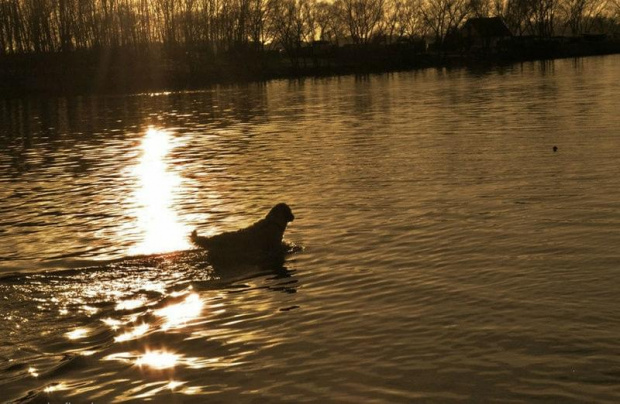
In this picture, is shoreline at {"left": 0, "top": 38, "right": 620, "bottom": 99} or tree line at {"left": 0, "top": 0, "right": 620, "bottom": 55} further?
tree line at {"left": 0, "top": 0, "right": 620, "bottom": 55}

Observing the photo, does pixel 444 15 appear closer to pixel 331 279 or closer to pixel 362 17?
pixel 362 17

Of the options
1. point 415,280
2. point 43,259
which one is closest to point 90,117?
point 43,259

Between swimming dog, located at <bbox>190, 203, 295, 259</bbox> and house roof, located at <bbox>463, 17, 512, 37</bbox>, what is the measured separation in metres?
152

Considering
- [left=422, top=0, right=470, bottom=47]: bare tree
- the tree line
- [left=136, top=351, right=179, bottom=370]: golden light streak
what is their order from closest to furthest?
[left=136, top=351, right=179, bottom=370]: golden light streak < the tree line < [left=422, top=0, right=470, bottom=47]: bare tree

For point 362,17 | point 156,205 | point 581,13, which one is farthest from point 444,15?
point 156,205

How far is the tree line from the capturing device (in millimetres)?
119188

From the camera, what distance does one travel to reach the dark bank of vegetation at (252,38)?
4493 inches

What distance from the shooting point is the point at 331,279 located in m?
12.8

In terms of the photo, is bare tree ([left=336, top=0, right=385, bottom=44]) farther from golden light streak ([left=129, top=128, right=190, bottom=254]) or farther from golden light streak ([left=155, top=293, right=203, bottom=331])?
golden light streak ([left=155, top=293, right=203, bottom=331])

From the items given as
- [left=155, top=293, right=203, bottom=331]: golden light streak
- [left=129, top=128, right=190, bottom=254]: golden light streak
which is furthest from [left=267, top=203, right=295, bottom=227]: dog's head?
[left=155, top=293, right=203, bottom=331]: golden light streak

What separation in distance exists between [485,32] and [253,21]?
4571cm

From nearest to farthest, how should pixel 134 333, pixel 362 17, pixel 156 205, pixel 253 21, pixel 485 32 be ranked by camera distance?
pixel 134 333, pixel 156 205, pixel 253 21, pixel 485 32, pixel 362 17

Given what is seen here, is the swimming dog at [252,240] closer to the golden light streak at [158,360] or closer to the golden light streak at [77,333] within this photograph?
the golden light streak at [77,333]

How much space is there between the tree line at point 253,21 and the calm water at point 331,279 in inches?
3795
